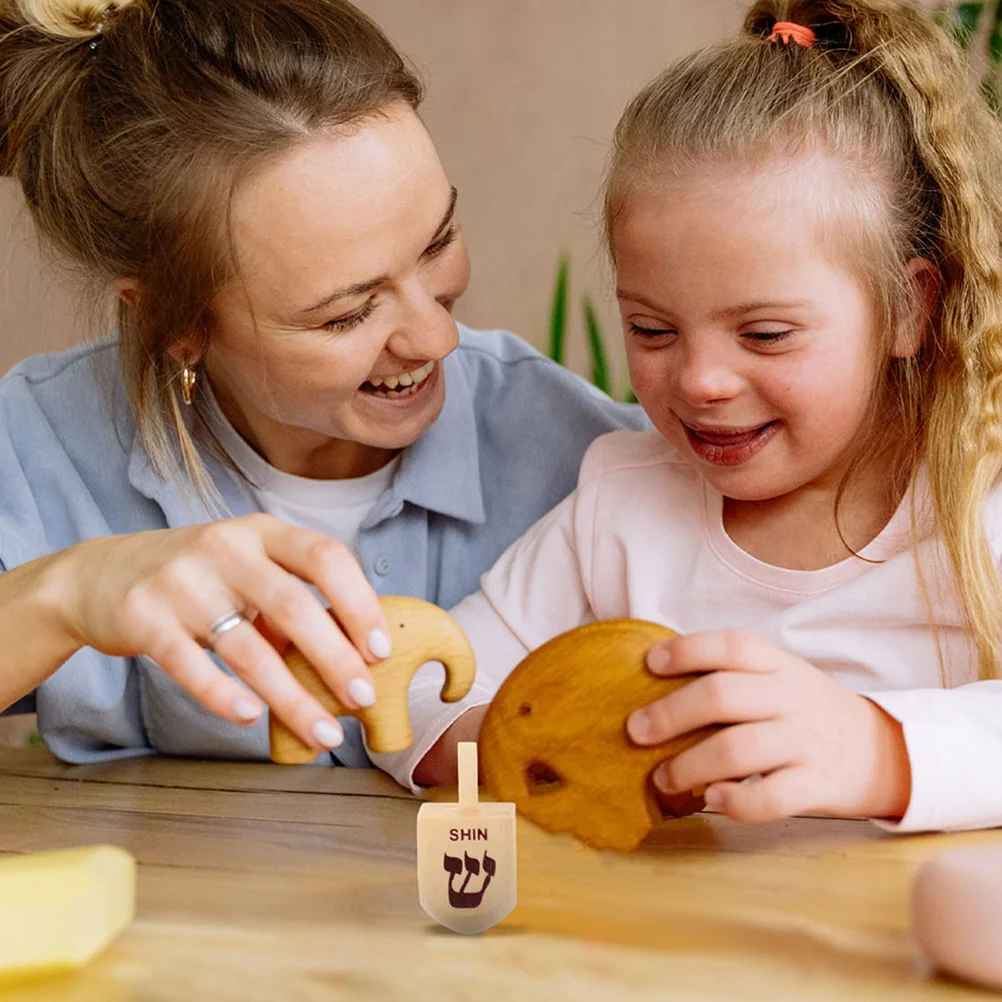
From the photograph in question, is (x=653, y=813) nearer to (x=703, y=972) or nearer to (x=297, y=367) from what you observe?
(x=703, y=972)

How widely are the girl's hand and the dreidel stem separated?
12 cm

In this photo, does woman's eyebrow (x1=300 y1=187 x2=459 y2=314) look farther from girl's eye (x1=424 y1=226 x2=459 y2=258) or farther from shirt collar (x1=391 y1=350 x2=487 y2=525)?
shirt collar (x1=391 y1=350 x2=487 y2=525)

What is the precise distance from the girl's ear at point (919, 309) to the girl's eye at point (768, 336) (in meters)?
0.13

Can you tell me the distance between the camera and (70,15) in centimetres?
132

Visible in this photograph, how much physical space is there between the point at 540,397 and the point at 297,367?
37 cm

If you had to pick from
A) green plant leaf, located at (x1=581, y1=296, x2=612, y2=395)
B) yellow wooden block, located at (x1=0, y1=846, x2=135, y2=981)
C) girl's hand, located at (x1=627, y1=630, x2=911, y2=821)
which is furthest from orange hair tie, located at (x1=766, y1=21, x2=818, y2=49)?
green plant leaf, located at (x1=581, y1=296, x2=612, y2=395)

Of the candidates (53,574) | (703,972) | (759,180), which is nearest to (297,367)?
(53,574)

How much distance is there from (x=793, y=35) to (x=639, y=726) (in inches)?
28.3

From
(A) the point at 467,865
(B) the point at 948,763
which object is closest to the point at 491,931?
(A) the point at 467,865

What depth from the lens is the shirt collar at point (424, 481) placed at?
4.74ft

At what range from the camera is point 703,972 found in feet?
2.49

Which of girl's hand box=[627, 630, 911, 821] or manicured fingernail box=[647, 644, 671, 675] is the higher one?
manicured fingernail box=[647, 644, 671, 675]

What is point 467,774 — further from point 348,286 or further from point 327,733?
point 348,286

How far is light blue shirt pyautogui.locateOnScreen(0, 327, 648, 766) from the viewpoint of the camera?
4.63 feet
